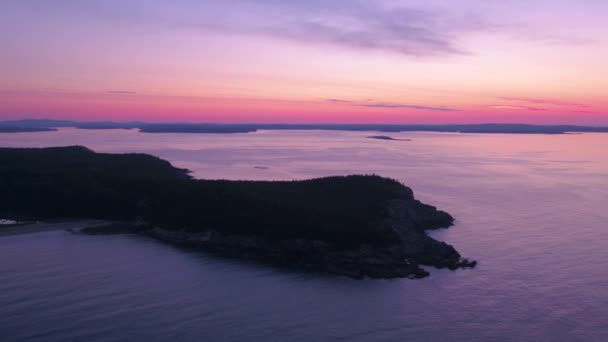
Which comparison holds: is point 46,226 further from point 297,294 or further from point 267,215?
point 297,294

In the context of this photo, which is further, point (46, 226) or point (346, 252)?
point (46, 226)

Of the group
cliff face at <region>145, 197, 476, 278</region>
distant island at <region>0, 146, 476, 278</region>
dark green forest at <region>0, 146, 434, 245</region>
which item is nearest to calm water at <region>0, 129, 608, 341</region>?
cliff face at <region>145, 197, 476, 278</region>

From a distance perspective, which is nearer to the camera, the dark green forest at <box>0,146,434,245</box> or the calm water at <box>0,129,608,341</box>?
the calm water at <box>0,129,608,341</box>

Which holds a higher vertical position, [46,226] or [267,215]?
[267,215]

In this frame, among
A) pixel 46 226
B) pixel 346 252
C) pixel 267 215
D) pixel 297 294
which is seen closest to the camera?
pixel 297 294

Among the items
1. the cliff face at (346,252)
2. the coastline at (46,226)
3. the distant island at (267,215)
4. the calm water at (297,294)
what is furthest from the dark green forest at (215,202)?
the calm water at (297,294)

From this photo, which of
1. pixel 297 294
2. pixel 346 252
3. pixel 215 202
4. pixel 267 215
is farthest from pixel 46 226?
pixel 346 252

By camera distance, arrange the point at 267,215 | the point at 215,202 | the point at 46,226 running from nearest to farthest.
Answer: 1. the point at 267,215
2. the point at 215,202
3. the point at 46,226

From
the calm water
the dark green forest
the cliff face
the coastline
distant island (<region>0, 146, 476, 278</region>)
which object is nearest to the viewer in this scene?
the calm water

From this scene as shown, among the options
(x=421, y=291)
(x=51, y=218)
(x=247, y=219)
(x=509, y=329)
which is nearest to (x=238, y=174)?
(x=51, y=218)

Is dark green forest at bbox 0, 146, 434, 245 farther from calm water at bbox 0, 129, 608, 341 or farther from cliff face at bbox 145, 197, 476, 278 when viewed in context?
calm water at bbox 0, 129, 608, 341
